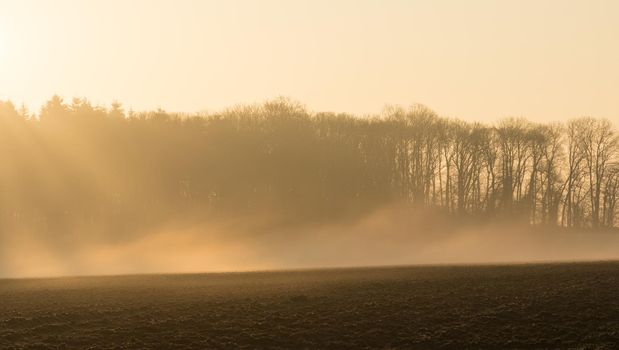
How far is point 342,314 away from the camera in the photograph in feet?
81.2

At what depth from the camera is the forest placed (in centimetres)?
8119

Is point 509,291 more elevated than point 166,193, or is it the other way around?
point 166,193

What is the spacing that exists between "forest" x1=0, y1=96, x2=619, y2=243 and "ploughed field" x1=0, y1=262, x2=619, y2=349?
48704 mm

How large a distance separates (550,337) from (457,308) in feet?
14.5

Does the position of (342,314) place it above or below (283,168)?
below

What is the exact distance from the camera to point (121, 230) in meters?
80.7

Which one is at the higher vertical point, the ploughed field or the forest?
the forest

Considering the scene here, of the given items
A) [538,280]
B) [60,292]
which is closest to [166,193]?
[60,292]

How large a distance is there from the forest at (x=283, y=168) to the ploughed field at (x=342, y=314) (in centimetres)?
4870

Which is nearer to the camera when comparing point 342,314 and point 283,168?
point 342,314

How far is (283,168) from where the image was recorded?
8938 centimetres

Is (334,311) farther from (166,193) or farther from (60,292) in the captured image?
(166,193)

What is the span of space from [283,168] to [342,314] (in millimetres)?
64978

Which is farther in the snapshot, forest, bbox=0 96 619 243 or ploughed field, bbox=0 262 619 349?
forest, bbox=0 96 619 243
